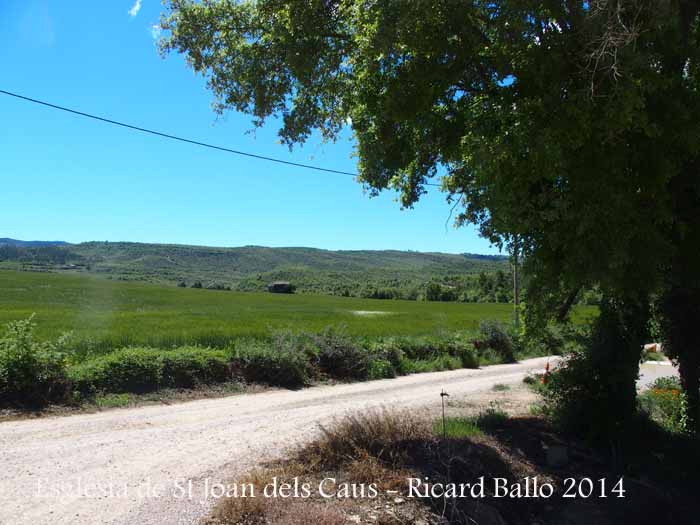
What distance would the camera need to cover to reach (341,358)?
16594mm

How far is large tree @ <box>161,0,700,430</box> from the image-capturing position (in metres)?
6.36

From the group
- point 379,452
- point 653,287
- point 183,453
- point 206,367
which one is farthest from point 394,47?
point 206,367

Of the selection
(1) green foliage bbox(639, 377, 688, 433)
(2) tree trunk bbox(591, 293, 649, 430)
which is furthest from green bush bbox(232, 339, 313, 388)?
(1) green foliage bbox(639, 377, 688, 433)

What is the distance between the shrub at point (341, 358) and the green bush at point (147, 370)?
3645 mm

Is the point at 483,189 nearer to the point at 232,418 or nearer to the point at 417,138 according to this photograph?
the point at 417,138

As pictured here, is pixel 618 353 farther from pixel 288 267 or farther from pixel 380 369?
pixel 288 267

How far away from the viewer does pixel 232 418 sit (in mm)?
10000

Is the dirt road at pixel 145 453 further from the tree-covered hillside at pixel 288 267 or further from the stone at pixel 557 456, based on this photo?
the tree-covered hillside at pixel 288 267

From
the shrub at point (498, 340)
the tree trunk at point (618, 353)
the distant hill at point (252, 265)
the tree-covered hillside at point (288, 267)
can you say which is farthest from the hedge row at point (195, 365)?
the distant hill at point (252, 265)

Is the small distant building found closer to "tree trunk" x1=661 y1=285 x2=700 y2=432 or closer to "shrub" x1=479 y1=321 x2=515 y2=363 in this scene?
"shrub" x1=479 y1=321 x2=515 y2=363

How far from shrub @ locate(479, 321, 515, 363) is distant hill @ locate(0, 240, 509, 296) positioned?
185 feet

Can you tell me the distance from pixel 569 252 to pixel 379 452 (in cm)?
401

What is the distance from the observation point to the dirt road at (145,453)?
5.18 metres

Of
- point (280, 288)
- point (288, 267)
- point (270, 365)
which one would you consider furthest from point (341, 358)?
point (288, 267)
